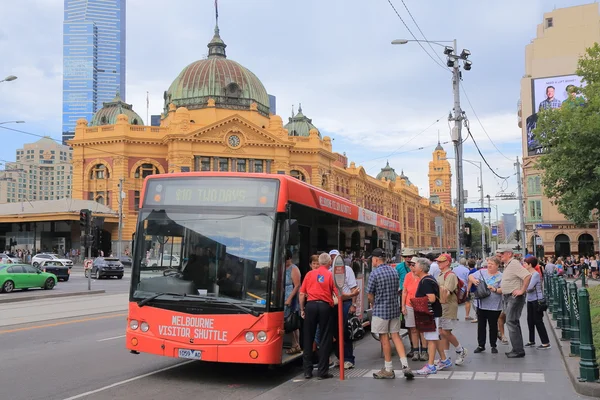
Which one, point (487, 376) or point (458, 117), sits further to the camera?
point (458, 117)

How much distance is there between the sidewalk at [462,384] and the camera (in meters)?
7.34

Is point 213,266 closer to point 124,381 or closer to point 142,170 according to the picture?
point 124,381

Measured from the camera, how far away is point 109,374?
912 centimetres

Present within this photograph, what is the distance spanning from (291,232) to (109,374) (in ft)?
11.3

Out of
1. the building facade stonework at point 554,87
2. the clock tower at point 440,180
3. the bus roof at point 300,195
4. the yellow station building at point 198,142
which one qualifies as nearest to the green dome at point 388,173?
the clock tower at point 440,180

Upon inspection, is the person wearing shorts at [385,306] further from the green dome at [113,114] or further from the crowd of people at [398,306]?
the green dome at [113,114]

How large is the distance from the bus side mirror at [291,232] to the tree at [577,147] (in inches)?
778

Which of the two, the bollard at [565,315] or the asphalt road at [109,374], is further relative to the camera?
the bollard at [565,315]

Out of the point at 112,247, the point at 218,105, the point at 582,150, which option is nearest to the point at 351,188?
the point at 218,105

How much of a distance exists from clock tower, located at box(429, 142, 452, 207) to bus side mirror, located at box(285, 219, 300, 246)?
152m

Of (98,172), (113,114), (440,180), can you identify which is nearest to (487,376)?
(98,172)

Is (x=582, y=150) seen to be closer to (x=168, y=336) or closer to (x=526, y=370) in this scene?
(x=526, y=370)

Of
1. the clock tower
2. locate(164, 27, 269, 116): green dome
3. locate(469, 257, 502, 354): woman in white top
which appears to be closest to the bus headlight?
locate(469, 257, 502, 354): woman in white top

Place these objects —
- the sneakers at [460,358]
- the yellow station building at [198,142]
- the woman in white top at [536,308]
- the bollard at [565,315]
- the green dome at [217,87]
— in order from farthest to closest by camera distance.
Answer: the green dome at [217,87]
the yellow station building at [198,142]
the bollard at [565,315]
the woman in white top at [536,308]
the sneakers at [460,358]
